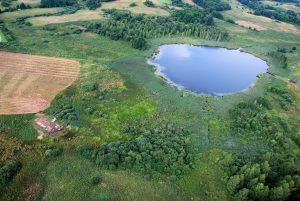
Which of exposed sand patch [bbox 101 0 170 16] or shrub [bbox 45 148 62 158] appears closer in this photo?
shrub [bbox 45 148 62 158]

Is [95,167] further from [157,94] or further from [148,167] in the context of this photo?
[157,94]

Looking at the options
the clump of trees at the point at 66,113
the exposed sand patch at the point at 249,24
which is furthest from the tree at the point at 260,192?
the exposed sand patch at the point at 249,24

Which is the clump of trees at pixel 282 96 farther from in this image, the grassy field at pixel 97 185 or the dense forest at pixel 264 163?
the grassy field at pixel 97 185

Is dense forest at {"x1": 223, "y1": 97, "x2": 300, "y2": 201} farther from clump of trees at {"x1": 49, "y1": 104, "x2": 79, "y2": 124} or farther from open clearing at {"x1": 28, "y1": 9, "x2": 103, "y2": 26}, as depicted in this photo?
open clearing at {"x1": 28, "y1": 9, "x2": 103, "y2": 26}

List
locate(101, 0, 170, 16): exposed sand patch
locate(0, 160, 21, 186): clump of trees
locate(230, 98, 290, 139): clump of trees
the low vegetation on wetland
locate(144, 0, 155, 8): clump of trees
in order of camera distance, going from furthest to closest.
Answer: locate(144, 0, 155, 8): clump of trees → locate(101, 0, 170, 16): exposed sand patch → locate(230, 98, 290, 139): clump of trees → the low vegetation on wetland → locate(0, 160, 21, 186): clump of trees

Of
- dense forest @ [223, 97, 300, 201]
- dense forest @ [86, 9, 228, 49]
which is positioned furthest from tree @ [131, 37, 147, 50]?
dense forest @ [223, 97, 300, 201]

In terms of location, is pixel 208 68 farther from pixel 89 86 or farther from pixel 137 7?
pixel 137 7

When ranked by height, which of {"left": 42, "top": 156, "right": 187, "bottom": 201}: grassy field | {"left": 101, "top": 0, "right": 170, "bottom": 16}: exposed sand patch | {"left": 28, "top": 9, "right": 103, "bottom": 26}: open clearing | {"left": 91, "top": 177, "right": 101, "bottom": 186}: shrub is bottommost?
{"left": 42, "top": 156, "right": 187, "bottom": 201}: grassy field
